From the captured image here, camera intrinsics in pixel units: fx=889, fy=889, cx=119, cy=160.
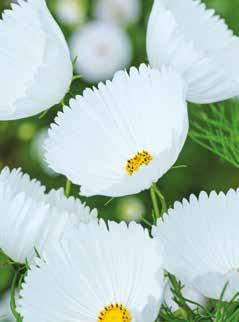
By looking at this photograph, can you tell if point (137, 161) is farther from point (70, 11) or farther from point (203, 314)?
point (70, 11)

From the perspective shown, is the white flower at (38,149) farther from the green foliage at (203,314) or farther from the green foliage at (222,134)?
the green foliage at (203,314)

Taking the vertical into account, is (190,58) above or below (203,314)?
above

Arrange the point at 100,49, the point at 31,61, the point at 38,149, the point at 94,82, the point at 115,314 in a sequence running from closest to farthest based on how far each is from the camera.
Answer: the point at 115,314 < the point at 31,61 < the point at 38,149 < the point at 94,82 < the point at 100,49

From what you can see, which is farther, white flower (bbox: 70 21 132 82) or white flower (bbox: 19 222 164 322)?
white flower (bbox: 70 21 132 82)

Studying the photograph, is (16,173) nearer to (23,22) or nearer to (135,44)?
(23,22)

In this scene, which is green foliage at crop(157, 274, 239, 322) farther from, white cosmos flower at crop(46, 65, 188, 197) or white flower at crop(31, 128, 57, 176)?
white flower at crop(31, 128, 57, 176)

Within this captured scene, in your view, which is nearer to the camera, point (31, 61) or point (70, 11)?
point (31, 61)

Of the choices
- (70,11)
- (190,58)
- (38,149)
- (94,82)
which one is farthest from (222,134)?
(70,11)

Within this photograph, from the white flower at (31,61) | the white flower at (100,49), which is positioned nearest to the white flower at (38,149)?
the white flower at (100,49)

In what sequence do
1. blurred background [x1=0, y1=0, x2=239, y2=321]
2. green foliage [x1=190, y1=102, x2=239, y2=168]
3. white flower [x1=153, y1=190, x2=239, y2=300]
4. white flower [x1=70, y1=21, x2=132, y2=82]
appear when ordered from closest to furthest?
white flower [x1=153, y1=190, x2=239, y2=300] < green foliage [x1=190, y1=102, x2=239, y2=168] < blurred background [x1=0, y1=0, x2=239, y2=321] < white flower [x1=70, y1=21, x2=132, y2=82]

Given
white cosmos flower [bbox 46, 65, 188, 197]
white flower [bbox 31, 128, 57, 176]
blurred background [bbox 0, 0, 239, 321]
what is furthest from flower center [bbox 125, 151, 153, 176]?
white flower [bbox 31, 128, 57, 176]
